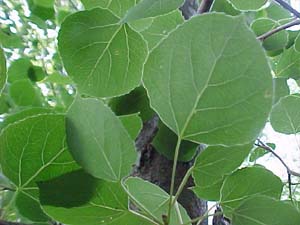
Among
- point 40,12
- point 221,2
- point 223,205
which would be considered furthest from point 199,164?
point 40,12

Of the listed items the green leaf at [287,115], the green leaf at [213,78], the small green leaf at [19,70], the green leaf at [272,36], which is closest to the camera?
the green leaf at [213,78]

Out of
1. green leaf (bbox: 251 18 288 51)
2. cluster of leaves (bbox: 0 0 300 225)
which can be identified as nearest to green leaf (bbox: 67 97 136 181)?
cluster of leaves (bbox: 0 0 300 225)

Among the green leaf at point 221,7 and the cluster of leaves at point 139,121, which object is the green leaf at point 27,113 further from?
the green leaf at point 221,7

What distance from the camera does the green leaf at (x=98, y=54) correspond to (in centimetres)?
32

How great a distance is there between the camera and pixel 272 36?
526 millimetres

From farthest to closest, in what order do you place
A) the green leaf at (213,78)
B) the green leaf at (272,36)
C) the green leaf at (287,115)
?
the green leaf at (272,36)
the green leaf at (287,115)
the green leaf at (213,78)

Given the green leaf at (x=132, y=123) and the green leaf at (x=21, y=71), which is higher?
the green leaf at (x=132, y=123)

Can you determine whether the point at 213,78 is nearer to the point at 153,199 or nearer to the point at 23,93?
the point at 153,199

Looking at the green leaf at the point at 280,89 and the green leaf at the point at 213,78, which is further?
the green leaf at the point at 280,89

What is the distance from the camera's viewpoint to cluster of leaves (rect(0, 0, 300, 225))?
210 millimetres

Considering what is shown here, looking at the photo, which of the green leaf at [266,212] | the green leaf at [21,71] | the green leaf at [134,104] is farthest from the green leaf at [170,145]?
the green leaf at [21,71]

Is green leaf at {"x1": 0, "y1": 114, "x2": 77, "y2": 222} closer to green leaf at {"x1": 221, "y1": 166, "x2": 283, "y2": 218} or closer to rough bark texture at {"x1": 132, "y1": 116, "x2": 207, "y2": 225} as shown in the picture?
green leaf at {"x1": 221, "y1": 166, "x2": 283, "y2": 218}

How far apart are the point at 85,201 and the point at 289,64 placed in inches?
14.5

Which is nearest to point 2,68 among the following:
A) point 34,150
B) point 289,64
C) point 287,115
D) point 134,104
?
point 34,150
